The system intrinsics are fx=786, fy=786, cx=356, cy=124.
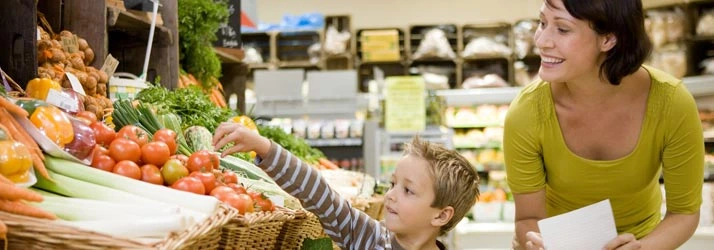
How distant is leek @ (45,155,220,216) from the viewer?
163 centimetres

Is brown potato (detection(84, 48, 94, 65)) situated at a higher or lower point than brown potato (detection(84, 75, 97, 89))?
higher

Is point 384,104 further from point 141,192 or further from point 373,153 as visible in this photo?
point 141,192

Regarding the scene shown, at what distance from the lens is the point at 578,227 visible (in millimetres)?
1991

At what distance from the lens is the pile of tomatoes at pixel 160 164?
1752 mm

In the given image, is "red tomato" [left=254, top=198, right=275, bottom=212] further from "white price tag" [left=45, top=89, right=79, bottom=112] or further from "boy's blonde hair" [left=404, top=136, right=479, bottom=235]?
"white price tag" [left=45, top=89, right=79, bottom=112]

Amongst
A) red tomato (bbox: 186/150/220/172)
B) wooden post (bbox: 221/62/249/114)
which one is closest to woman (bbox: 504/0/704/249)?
red tomato (bbox: 186/150/220/172)

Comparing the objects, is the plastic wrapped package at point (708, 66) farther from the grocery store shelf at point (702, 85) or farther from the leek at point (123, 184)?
Answer: the leek at point (123, 184)

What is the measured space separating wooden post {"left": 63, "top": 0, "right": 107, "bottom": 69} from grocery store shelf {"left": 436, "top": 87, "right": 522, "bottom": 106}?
5.88 metres

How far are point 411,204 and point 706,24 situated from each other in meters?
6.37

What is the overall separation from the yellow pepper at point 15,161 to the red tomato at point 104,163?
0.79ft

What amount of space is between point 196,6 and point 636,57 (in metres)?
2.20

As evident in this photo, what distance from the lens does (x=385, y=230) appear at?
7.14ft

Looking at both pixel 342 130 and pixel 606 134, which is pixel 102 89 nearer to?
pixel 606 134

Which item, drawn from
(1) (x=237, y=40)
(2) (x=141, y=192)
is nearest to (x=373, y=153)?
(1) (x=237, y=40)
